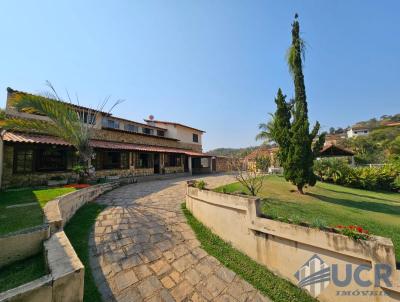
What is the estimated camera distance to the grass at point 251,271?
3857mm

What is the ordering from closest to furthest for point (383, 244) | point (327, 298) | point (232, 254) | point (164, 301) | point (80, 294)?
1. point (80, 294)
2. point (383, 244)
3. point (164, 301)
4. point (327, 298)
5. point (232, 254)

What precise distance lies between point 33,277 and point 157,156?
18545 mm

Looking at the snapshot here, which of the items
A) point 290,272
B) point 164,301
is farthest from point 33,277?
point 290,272

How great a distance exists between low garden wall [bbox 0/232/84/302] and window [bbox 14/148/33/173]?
38.1ft

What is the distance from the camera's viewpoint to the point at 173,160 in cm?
2356

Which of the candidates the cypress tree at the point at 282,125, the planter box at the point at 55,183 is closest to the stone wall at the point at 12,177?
the planter box at the point at 55,183

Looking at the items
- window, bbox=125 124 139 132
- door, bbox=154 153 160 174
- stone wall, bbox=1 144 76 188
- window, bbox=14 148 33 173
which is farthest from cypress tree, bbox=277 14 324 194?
window, bbox=125 124 139 132

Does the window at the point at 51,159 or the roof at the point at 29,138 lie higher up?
the roof at the point at 29,138

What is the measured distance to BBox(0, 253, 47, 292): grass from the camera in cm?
314

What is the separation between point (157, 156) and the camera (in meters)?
21.6

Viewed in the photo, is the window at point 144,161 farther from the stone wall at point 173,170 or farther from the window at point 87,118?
the window at point 87,118

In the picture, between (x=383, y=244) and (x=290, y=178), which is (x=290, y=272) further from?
(x=290, y=178)

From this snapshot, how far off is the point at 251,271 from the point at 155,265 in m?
2.37

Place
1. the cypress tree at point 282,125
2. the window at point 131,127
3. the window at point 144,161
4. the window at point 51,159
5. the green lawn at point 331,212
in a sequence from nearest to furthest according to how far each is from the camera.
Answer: the green lawn at point 331,212 < the cypress tree at point 282,125 < the window at point 51,159 < the window at point 144,161 < the window at point 131,127
